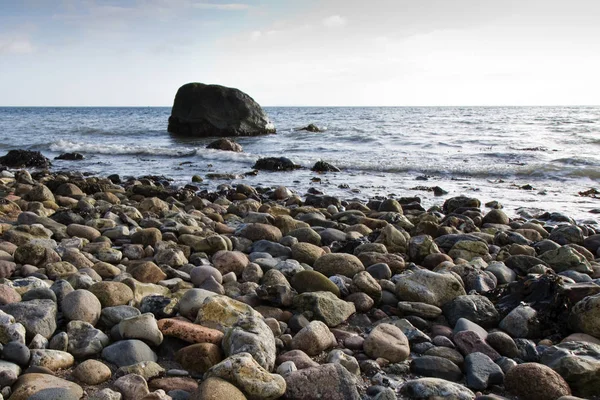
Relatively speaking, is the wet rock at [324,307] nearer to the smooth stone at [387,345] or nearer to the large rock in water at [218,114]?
the smooth stone at [387,345]

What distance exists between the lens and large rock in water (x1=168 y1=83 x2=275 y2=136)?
21.6 meters

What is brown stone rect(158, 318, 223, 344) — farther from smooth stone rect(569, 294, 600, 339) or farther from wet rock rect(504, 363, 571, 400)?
smooth stone rect(569, 294, 600, 339)

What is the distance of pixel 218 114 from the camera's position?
71.4 feet

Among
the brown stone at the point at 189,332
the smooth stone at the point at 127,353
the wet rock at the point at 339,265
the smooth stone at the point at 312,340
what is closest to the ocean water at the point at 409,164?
the wet rock at the point at 339,265

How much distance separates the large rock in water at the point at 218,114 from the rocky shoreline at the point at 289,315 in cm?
1705

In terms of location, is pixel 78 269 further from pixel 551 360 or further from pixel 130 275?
pixel 551 360

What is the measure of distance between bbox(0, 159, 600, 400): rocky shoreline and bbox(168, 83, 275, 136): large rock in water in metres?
17.0

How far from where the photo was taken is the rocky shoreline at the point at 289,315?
2121 millimetres

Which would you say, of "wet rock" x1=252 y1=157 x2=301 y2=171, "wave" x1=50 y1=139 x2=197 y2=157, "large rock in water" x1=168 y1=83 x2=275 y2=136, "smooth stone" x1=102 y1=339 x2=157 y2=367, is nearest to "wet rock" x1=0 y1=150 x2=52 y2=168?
"wave" x1=50 y1=139 x2=197 y2=157

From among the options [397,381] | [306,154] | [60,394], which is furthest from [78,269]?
[306,154]

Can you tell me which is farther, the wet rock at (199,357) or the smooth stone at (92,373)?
the wet rock at (199,357)

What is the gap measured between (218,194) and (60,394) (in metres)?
6.00

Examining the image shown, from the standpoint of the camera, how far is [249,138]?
2033 cm

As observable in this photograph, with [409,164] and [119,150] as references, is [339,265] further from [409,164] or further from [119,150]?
[119,150]
